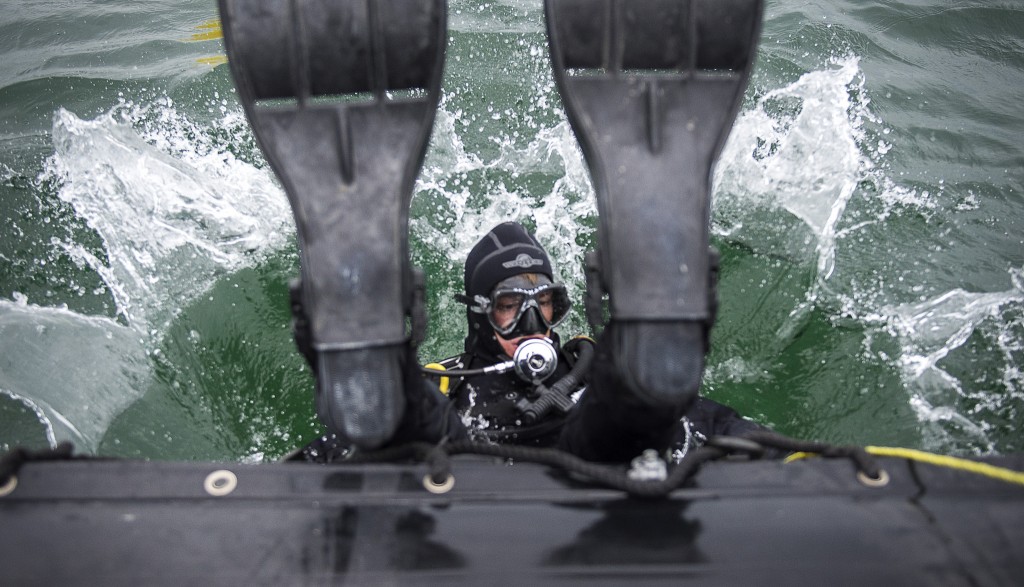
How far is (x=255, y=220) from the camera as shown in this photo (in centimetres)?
523

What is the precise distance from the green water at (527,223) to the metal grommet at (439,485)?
9.34ft

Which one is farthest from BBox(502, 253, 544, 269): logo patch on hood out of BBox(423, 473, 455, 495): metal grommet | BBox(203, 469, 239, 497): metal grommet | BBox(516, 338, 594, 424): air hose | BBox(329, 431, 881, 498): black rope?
BBox(203, 469, 239, 497): metal grommet

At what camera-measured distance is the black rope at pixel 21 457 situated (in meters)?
1.74

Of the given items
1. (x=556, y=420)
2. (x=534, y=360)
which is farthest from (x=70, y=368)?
(x=556, y=420)

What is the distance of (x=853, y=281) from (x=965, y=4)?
4137mm

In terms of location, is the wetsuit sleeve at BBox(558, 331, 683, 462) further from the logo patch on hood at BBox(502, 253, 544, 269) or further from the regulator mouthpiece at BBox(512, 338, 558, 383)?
the logo patch on hood at BBox(502, 253, 544, 269)

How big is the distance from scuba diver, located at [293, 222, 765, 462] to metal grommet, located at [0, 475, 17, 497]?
105cm

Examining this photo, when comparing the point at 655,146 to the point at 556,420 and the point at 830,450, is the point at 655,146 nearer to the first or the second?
the point at 830,450

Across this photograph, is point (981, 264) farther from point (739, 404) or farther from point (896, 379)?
point (739, 404)

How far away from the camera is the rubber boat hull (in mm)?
1555

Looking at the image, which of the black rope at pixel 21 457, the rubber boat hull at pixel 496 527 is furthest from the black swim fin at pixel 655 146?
the black rope at pixel 21 457

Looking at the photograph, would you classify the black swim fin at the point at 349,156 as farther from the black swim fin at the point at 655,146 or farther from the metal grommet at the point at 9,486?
the metal grommet at the point at 9,486

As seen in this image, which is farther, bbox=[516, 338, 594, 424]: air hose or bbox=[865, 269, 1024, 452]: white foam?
bbox=[865, 269, 1024, 452]: white foam

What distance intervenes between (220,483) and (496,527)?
0.62 m
